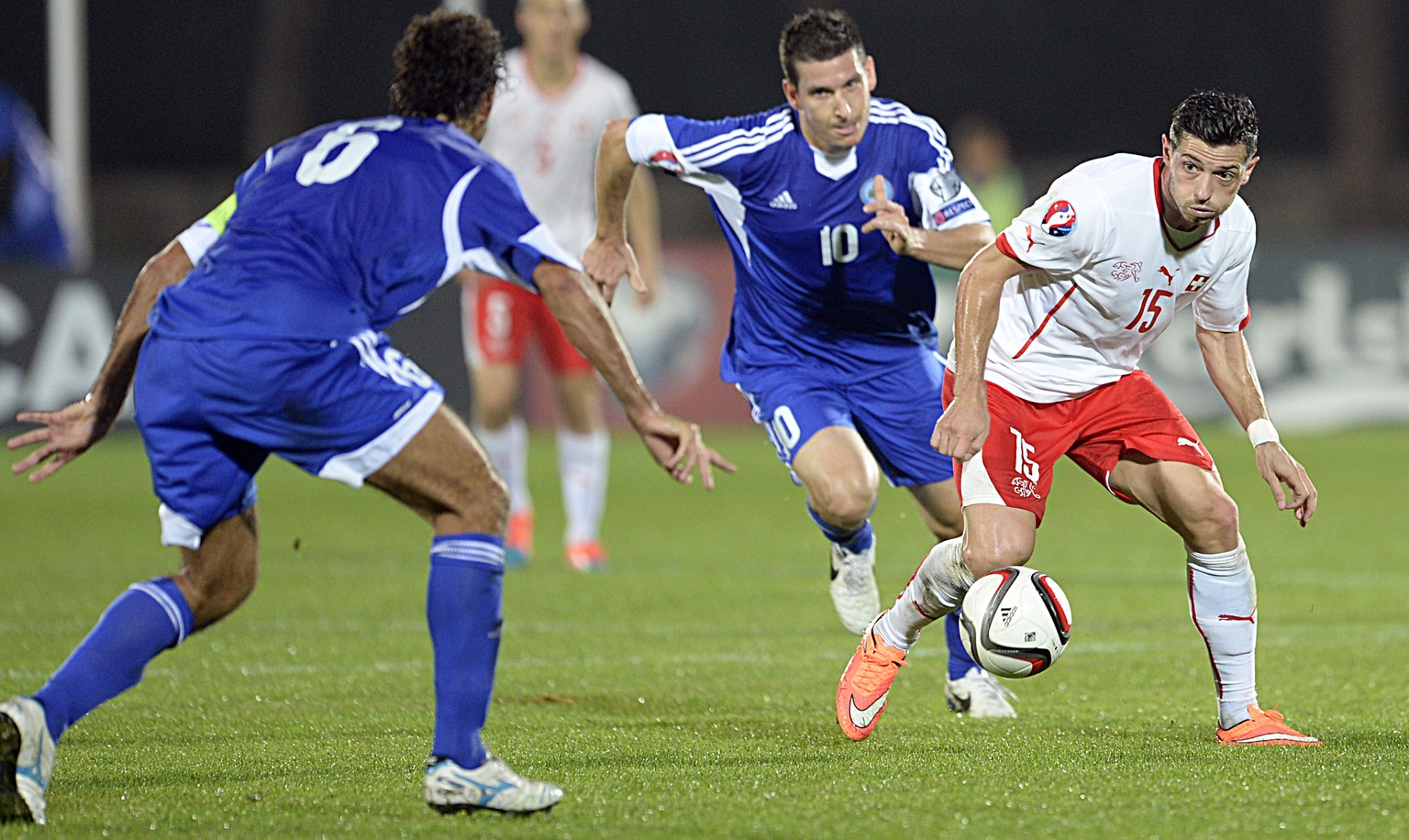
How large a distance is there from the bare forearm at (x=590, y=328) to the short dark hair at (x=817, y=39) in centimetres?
159

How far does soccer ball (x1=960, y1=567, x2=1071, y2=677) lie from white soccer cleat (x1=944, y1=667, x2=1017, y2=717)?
2.13 feet

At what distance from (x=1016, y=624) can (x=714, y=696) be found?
1.35 meters

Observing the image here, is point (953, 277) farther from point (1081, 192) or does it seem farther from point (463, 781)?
point (463, 781)

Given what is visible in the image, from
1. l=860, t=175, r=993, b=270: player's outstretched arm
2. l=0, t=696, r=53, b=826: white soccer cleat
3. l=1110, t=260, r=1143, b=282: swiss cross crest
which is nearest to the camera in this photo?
l=0, t=696, r=53, b=826: white soccer cleat

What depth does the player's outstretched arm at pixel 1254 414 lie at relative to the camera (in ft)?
15.5

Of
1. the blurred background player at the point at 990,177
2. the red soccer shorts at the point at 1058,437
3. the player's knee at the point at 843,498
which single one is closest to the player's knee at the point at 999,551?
the red soccer shorts at the point at 1058,437

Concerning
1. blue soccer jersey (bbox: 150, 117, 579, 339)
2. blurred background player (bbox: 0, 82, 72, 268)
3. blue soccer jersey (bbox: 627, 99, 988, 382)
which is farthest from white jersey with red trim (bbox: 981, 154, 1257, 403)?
blurred background player (bbox: 0, 82, 72, 268)

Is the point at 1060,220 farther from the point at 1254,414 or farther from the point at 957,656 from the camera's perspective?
the point at 957,656

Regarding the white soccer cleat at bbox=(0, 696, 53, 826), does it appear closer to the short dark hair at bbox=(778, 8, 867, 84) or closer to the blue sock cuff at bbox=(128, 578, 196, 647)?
the blue sock cuff at bbox=(128, 578, 196, 647)

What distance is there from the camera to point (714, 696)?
5738 mm

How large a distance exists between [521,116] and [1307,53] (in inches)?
852

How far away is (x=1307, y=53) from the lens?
91.9ft

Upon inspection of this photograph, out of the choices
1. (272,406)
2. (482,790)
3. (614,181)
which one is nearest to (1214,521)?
(482,790)

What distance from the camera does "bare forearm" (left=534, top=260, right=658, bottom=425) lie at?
407 centimetres
